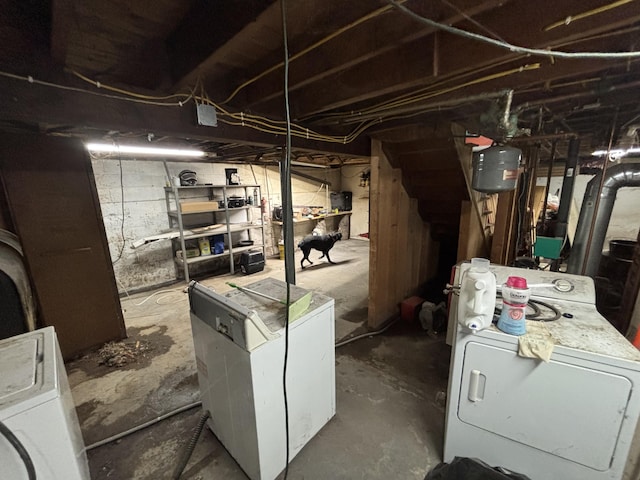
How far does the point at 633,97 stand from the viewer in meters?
1.46

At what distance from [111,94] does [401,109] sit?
1.67 meters

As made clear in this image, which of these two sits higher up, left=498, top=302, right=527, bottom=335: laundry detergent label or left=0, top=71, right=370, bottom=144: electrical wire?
left=0, top=71, right=370, bottom=144: electrical wire

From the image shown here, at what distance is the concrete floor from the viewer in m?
1.49

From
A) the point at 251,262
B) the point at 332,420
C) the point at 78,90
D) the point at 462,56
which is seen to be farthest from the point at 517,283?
the point at 251,262

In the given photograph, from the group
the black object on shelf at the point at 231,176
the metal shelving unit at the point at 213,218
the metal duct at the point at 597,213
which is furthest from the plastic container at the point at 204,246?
the metal duct at the point at 597,213

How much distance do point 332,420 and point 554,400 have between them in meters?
1.27

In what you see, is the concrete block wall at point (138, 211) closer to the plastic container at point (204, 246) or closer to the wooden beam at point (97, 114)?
the plastic container at point (204, 246)

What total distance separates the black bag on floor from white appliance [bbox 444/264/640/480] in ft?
0.28

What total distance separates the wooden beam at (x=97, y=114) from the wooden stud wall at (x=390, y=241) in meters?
1.31

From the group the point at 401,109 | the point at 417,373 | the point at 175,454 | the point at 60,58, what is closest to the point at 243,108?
the point at 60,58

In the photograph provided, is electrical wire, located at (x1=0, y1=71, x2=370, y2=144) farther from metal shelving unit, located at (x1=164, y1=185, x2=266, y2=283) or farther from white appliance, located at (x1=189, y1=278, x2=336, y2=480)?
metal shelving unit, located at (x1=164, y1=185, x2=266, y2=283)

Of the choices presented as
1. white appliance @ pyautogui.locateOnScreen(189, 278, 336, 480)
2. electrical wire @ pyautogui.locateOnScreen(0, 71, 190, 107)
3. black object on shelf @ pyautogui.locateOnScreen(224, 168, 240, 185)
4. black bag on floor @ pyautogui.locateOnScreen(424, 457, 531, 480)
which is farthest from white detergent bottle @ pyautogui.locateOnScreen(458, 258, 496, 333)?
black object on shelf @ pyautogui.locateOnScreen(224, 168, 240, 185)

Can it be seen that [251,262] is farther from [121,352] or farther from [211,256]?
[121,352]

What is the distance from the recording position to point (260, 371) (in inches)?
46.9
